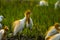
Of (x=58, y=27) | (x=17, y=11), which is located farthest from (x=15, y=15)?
(x=58, y=27)

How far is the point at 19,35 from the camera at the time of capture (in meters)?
4.42

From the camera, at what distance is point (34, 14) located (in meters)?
5.43

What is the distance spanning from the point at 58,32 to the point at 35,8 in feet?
6.23

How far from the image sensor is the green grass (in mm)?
4754

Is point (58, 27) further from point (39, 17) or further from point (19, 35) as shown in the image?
point (39, 17)

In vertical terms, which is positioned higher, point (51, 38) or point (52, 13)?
point (52, 13)

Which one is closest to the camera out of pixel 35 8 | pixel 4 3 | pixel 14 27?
pixel 14 27

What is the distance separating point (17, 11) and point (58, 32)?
1730 mm

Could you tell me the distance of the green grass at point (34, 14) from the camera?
4754 mm

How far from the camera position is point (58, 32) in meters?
4.04

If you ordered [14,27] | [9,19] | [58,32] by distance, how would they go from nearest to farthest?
1. [58,32]
2. [14,27]
3. [9,19]

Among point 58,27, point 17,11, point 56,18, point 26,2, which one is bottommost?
point 58,27

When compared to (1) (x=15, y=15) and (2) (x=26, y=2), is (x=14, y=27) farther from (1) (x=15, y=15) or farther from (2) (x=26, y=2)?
(2) (x=26, y=2)

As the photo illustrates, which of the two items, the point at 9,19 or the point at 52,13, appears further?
the point at 52,13
